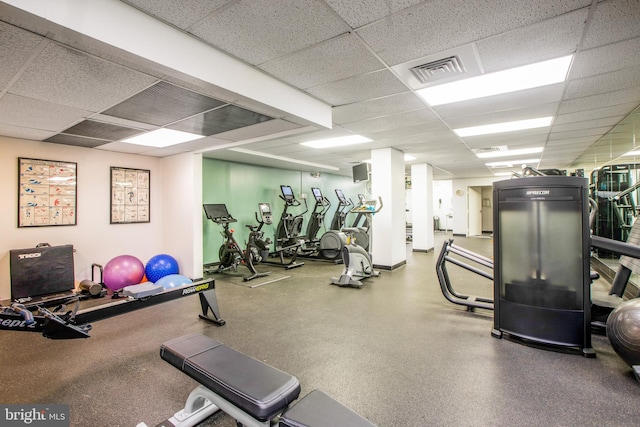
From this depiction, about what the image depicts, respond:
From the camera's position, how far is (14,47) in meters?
1.91

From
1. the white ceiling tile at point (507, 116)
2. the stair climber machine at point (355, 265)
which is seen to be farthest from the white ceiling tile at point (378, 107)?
the stair climber machine at point (355, 265)

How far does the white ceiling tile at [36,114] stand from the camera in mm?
2852

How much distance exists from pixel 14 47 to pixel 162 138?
2.51 meters

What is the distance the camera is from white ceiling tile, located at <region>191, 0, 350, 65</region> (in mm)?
1893

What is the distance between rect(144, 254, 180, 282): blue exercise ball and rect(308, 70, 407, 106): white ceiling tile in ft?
12.7

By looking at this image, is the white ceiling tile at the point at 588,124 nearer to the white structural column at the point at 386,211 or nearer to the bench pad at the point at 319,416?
the white structural column at the point at 386,211

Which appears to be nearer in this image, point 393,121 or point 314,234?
point 393,121

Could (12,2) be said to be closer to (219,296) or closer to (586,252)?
(219,296)

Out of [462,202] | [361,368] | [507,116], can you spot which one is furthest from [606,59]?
[462,202]

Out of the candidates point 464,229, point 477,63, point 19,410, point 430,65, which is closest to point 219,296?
point 19,410

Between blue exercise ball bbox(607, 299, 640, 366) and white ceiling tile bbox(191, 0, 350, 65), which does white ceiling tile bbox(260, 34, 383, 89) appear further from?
blue exercise ball bbox(607, 299, 640, 366)

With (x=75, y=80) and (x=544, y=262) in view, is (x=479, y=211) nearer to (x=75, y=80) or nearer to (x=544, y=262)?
(x=544, y=262)

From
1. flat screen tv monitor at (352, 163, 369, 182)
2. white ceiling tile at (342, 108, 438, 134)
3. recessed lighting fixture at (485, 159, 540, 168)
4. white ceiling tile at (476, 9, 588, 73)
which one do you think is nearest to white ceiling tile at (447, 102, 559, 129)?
white ceiling tile at (342, 108, 438, 134)

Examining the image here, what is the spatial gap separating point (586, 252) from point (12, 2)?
433cm
